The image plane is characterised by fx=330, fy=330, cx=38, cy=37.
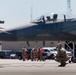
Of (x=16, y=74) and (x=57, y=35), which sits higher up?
(x=57, y=35)

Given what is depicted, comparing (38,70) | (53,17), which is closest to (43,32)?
(53,17)

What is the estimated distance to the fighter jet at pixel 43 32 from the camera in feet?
61.8

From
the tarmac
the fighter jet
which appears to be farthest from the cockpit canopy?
the tarmac

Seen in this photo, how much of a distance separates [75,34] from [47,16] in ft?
7.39

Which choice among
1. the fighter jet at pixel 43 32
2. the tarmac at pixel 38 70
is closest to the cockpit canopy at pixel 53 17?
the fighter jet at pixel 43 32

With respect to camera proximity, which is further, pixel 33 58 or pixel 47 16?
pixel 33 58

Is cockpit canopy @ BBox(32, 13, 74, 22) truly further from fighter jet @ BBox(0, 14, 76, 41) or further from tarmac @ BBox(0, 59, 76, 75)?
tarmac @ BBox(0, 59, 76, 75)

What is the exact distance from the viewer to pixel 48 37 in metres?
19.1

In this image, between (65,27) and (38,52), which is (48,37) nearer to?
(65,27)

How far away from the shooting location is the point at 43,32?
19.0 metres

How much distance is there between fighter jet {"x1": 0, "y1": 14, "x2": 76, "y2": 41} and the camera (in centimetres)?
1883

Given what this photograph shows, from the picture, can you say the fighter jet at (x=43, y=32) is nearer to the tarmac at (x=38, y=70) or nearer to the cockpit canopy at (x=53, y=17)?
the cockpit canopy at (x=53, y=17)

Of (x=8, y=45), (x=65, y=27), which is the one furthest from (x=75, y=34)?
(x=8, y=45)

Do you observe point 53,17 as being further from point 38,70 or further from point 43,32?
point 38,70
